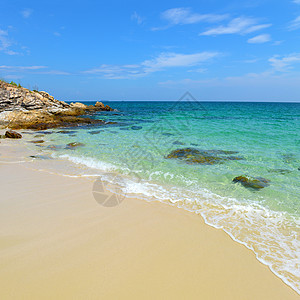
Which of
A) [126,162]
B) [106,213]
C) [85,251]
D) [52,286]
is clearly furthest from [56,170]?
[52,286]

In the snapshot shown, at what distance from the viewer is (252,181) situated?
6.36m

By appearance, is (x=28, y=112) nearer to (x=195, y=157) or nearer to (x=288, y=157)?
(x=195, y=157)

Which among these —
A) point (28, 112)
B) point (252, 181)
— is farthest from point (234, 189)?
point (28, 112)

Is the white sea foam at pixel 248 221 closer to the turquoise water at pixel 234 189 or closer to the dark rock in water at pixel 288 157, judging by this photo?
the turquoise water at pixel 234 189

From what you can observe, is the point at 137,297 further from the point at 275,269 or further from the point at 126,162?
the point at 126,162

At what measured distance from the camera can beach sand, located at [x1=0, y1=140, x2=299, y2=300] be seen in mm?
2492

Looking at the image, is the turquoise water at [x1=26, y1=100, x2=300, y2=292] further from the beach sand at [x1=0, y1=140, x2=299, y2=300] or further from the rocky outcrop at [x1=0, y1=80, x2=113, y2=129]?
the rocky outcrop at [x1=0, y1=80, x2=113, y2=129]

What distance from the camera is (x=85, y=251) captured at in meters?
3.13

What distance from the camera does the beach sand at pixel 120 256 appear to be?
8.18 ft

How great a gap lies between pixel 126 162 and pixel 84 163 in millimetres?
1679

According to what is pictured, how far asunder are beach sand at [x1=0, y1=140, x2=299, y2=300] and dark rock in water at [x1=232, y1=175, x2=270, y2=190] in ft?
8.81

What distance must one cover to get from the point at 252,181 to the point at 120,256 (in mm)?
4906

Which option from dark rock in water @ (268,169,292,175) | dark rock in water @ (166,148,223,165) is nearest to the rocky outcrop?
dark rock in water @ (166,148,223,165)

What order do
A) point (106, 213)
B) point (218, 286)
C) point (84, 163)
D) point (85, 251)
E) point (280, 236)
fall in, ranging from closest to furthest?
point (218, 286) < point (85, 251) < point (280, 236) < point (106, 213) < point (84, 163)
